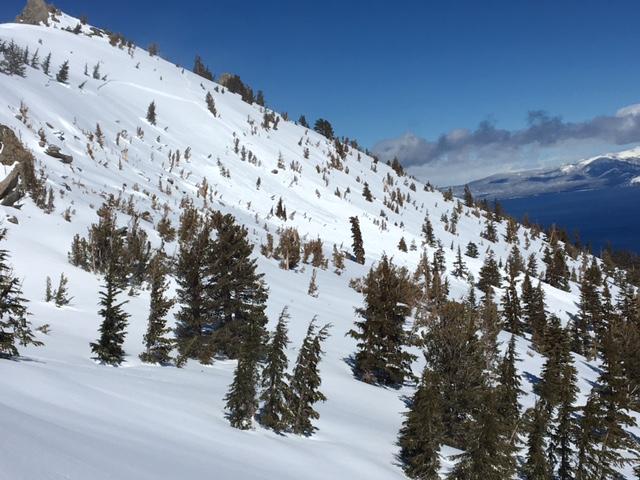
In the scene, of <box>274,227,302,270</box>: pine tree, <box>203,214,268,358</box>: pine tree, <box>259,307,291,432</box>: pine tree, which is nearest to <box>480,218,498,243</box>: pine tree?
<box>274,227,302,270</box>: pine tree

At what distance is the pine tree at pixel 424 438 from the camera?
11.9m

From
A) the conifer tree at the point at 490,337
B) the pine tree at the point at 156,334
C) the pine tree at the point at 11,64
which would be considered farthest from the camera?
the pine tree at the point at 11,64

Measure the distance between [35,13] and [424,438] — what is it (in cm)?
9527

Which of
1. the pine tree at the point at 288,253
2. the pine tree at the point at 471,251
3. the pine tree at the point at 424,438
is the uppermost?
the pine tree at the point at 471,251

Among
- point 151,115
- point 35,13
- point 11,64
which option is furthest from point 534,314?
point 35,13

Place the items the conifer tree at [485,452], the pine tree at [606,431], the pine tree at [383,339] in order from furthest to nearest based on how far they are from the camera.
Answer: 1. the pine tree at [383,339]
2. the pine tree at [606,431]
3. the conifer tree at [485,452]

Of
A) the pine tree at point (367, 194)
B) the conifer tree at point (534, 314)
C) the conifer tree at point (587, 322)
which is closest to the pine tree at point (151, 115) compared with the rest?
the pine tree at point (367, 194)

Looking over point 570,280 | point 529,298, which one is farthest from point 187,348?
point 570,280

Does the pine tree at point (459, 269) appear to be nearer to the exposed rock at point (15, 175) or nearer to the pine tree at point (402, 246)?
the pine tree at point (402, 246)

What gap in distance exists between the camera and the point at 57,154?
2917 centimetres

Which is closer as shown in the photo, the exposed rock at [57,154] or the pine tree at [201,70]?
the exposed rock at [57,154]

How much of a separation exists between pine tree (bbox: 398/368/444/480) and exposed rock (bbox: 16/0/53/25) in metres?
90.5

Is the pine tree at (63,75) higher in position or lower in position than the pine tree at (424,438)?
higher

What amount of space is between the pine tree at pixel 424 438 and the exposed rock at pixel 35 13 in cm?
9047
